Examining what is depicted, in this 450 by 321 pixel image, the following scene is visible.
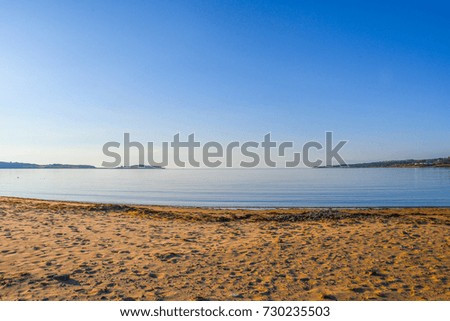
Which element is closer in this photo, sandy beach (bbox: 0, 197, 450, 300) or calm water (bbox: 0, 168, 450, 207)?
sandy beach (bbox: 0, 197, 450, 300)

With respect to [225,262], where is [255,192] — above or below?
below

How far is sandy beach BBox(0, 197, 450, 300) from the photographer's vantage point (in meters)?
6.08

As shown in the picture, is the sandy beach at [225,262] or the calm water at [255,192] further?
the calm water at [255,192]

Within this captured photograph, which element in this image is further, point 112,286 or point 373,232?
point 373,232

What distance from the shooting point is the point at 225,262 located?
317 inches

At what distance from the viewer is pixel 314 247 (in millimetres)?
9508

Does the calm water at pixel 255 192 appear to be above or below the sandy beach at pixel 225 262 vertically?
below

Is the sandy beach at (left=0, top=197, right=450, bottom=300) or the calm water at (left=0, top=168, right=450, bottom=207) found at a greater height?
the sandy beach at (left=0, top=197, right=450, bottom=300)

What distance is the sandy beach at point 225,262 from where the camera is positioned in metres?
6.08
